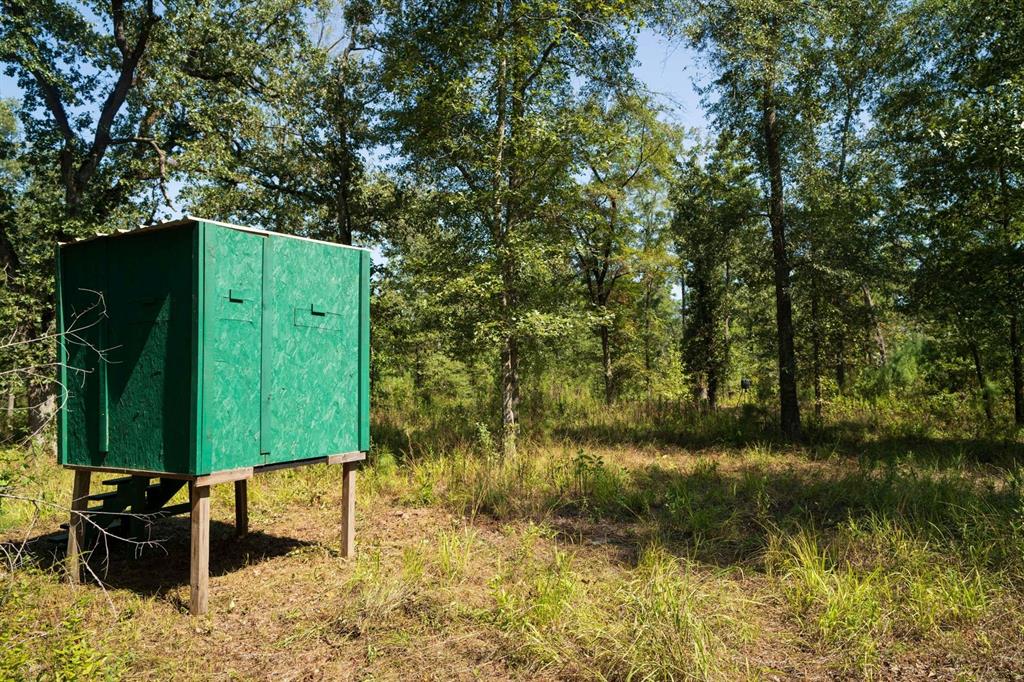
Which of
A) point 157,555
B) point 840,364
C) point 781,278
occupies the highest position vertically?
point 781,278

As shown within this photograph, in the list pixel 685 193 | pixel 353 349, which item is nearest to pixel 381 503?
pixel 353 349

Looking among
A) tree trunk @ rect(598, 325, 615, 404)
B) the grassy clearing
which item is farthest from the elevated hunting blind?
tree trunk @ rect(598, 325, 615, 404)

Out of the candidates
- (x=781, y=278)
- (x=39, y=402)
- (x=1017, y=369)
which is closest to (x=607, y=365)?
(x=781, y=278)

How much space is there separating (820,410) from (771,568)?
10218 mm

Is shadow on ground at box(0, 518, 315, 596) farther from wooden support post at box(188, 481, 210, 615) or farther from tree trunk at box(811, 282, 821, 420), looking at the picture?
tree trunk at box(811, 282, 821, 420)

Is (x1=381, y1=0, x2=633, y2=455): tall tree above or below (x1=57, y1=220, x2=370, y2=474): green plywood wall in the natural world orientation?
above

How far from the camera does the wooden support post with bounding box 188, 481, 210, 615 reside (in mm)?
4969

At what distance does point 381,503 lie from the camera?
26.7ft

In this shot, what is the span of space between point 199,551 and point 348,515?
1.49 m

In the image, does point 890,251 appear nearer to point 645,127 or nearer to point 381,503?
point 645,127

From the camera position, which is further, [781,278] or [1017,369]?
[781,278]

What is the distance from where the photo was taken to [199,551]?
16.5ft

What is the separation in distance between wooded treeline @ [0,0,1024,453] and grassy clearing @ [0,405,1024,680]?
10.8 ft

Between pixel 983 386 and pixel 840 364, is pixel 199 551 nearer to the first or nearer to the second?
pixel 840 364
